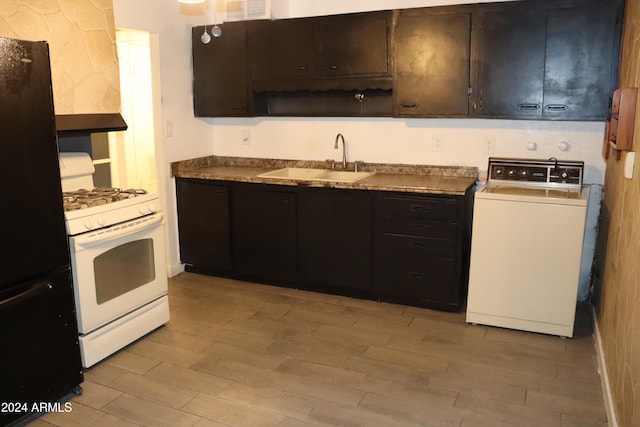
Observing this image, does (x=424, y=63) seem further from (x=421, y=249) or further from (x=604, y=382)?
(x=604, y=382)

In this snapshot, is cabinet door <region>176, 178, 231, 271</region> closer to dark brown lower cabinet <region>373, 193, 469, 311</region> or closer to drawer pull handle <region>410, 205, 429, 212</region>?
dark brown lower cabinet <region>373, 193, 469, 311</region>

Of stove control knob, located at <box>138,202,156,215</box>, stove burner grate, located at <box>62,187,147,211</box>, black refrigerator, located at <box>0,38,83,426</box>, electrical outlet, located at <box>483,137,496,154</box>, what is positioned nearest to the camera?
black refrigerator, located at <box>0,38,83,426</box>

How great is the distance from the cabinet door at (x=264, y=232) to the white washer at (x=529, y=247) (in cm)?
140

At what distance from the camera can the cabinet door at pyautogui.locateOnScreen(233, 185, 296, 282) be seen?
160 inches

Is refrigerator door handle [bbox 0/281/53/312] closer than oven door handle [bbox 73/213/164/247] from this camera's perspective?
Yes

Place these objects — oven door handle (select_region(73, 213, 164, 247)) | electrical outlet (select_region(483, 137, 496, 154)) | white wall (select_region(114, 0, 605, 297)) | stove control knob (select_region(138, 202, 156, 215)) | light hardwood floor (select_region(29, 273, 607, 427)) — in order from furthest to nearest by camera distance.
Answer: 1. electrical outlet (select_region(483, 137, 496, 154))
2. white wall (select_region(114, 0, 605, 297))
3. stove control knob (select_region(138, 202, 156, 215))
4. oven door handle (select_region(73, 213, 164, 247))
5. light hardwood floor (select_region(29, 273, 607, 427))

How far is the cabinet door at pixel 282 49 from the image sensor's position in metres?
4.05

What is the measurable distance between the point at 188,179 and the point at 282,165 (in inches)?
32.1

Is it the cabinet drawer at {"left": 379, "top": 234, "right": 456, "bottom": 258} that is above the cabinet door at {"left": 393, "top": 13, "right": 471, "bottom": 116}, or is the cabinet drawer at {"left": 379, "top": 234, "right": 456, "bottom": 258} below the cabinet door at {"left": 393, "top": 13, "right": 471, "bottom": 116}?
below

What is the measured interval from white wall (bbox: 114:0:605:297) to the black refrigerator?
1.63 metres

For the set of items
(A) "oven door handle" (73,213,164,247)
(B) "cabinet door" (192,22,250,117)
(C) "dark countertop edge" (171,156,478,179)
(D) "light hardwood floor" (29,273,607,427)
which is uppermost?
(B) "cabinet door" (192,22,250,117)

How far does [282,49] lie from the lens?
4141mm

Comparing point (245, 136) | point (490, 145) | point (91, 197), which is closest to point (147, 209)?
point (91, 197)

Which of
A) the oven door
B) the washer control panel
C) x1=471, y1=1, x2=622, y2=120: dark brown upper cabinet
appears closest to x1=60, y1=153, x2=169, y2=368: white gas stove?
the oven door
